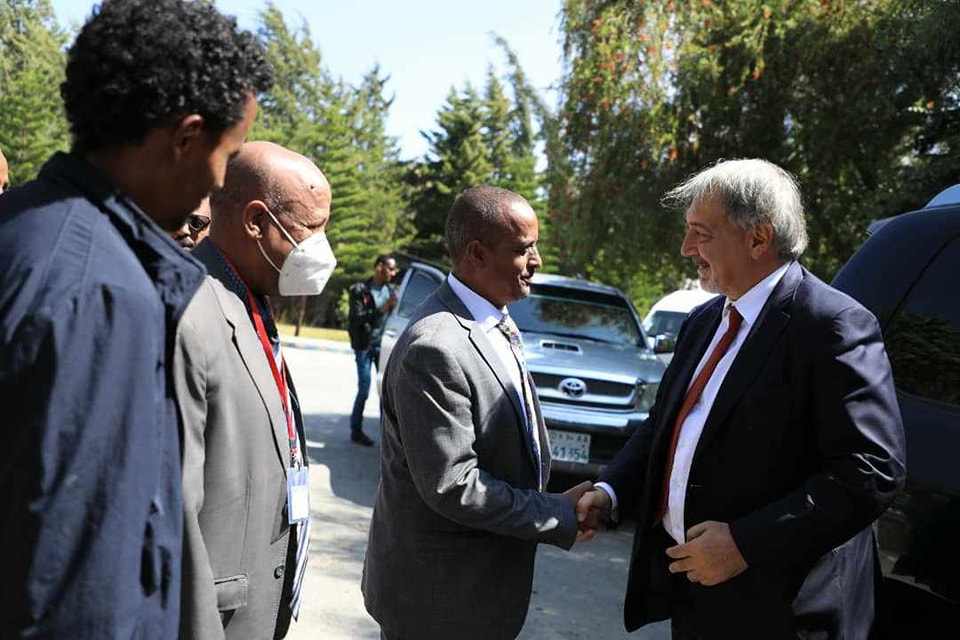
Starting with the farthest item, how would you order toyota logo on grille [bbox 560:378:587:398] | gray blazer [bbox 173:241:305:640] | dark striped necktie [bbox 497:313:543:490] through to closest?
1. toyota logo on grille [bbox 560:378:587:398]
2. dark striped necktie [bbox 497:313:543:490]
3. gray blazer [bbox 173:241:305:640]

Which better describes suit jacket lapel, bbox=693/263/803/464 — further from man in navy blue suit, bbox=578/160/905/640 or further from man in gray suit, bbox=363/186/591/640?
man in gray suit, bbox=363/186/591/640

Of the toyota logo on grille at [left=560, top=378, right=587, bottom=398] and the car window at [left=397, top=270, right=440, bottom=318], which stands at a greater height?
the car window at [left=397, top=270, right=440, bottom=318]

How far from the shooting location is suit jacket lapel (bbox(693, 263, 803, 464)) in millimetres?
2336

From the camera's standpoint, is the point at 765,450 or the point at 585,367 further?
the point at 585,367

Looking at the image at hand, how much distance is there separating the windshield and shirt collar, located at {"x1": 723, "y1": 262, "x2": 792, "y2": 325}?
530cm

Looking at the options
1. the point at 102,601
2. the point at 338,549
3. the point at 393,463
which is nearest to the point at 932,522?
the point at 393,463

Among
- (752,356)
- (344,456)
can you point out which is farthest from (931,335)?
(344,456)

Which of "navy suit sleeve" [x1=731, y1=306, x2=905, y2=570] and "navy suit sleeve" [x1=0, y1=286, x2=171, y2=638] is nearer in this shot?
"navy suit sleeve" [x1=0, y1=286, x2=171, y2=638]

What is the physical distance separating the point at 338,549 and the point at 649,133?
6.60 meters

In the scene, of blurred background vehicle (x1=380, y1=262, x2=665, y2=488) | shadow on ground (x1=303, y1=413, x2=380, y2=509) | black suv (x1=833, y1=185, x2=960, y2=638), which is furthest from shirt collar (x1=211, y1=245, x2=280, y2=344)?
blurred background vehicle (x1=380, y1=262, x2=665, y2=488)

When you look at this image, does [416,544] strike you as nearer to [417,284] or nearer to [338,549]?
[338,549]

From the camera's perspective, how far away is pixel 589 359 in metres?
7.31

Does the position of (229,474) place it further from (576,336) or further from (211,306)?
(576,336)

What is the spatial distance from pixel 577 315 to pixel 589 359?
92cm
